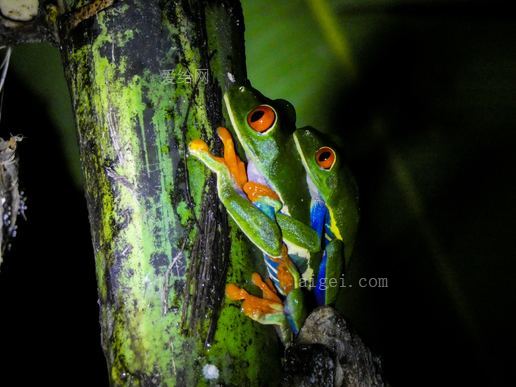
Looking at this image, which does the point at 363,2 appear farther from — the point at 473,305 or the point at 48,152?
the point at 473,305

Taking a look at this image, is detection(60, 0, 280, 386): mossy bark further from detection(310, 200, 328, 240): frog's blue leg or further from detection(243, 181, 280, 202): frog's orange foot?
detection(310, 200, 328, 240): frog's blue leg

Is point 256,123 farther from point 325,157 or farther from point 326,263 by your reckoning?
point 326,263

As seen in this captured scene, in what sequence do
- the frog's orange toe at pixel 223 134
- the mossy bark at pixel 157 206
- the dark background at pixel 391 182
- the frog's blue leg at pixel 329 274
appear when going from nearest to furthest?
the mossy bark at pixel 157 206
the frog's orange toe at pixel 223 134
the frog's blue leg at pixel 329 274
the dark background at pixel 391 182

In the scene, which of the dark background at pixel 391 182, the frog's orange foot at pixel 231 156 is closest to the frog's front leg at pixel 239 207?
the frog's orange foot at pixel 231 156

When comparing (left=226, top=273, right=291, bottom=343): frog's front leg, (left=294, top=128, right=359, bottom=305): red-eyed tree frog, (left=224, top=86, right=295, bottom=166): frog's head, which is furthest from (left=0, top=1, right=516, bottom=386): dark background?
(left=226, top=273, right=291, bottom=343): frog's front leg

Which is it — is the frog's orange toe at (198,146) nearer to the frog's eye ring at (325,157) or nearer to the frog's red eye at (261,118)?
the frog's red eye at (261,118)

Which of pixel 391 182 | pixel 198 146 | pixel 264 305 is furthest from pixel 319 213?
pixel 391 182
